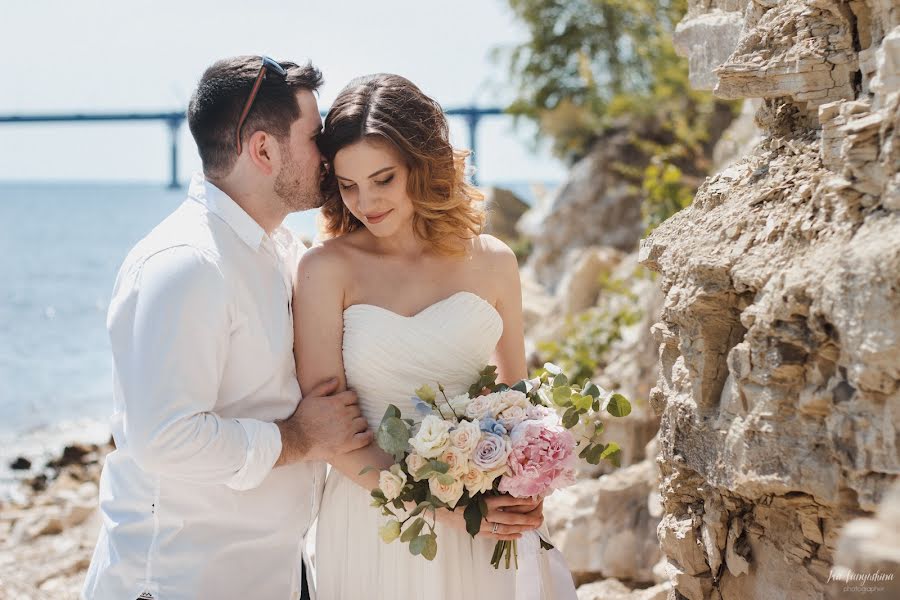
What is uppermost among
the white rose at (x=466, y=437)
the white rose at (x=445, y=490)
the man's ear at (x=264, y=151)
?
the man's ear at (x=264, y=151)

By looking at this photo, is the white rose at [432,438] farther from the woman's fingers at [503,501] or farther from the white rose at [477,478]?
the woman's fingers at [503,501]

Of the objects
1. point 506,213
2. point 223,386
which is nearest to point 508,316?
point 223,386

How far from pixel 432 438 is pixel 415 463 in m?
0.09

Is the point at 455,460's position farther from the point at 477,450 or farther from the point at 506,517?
the point at 506,517

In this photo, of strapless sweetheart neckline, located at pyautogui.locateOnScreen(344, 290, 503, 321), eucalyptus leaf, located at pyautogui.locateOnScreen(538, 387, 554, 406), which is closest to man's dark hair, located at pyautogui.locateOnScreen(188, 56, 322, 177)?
strapless sweetheart neckline, located at pyautogui.locateOnScreen(344, 290, 503, 321)

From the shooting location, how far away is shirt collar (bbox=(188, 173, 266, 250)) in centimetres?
279

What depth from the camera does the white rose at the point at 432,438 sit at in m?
2.48

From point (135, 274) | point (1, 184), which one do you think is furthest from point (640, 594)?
point (1, 184)

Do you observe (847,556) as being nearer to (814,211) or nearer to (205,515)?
(814,211)

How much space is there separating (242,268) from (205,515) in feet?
2.49

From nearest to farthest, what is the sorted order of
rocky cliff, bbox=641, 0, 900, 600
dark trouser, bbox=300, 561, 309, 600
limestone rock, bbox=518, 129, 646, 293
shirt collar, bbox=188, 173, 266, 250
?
rocky cliff, bbox=641, 0, 900, 600 < shirt collar, bbox=188, 173, 266, 250 < dark trouser, bbox=300, 561, 309, 600 < limestone rock, bbox=518, 129, 646, 293

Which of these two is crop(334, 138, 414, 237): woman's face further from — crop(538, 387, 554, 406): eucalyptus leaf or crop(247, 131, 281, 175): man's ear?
crop(538, 387, 554, 406): eucalyptus leaf

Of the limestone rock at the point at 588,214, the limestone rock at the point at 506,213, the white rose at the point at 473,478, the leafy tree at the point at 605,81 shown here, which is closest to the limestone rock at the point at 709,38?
the white rose at the point at 473,478

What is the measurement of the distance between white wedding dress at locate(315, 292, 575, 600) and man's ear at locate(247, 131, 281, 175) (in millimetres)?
544
